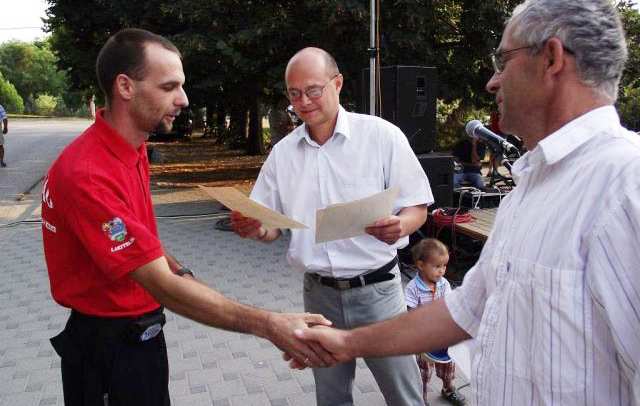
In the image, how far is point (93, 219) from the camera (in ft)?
5.96

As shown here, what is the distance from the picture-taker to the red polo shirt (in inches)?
71.7

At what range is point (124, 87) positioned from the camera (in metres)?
2.09

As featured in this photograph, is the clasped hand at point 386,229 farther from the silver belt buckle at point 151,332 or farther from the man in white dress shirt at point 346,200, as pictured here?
the silver belt buckle at point 151,332

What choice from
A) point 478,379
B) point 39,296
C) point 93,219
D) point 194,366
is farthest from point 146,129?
point 39,296

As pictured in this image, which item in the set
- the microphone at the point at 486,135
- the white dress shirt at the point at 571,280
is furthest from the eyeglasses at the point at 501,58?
the microphone at the point at 486,135

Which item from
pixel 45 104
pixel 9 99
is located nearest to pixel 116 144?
pixel 9 99

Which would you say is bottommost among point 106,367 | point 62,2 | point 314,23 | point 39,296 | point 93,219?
point 39,296

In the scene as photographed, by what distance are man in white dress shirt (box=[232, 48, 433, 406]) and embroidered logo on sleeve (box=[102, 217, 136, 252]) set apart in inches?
30.0

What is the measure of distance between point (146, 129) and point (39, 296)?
176 inches

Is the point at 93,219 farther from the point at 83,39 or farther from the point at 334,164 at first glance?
the point at 83,39

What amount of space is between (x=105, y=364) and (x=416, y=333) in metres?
1.10

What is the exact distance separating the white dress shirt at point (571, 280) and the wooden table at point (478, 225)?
452cm

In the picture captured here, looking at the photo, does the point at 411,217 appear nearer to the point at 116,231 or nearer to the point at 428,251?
the point at 428,251

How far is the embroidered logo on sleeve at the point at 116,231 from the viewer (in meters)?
1.82
